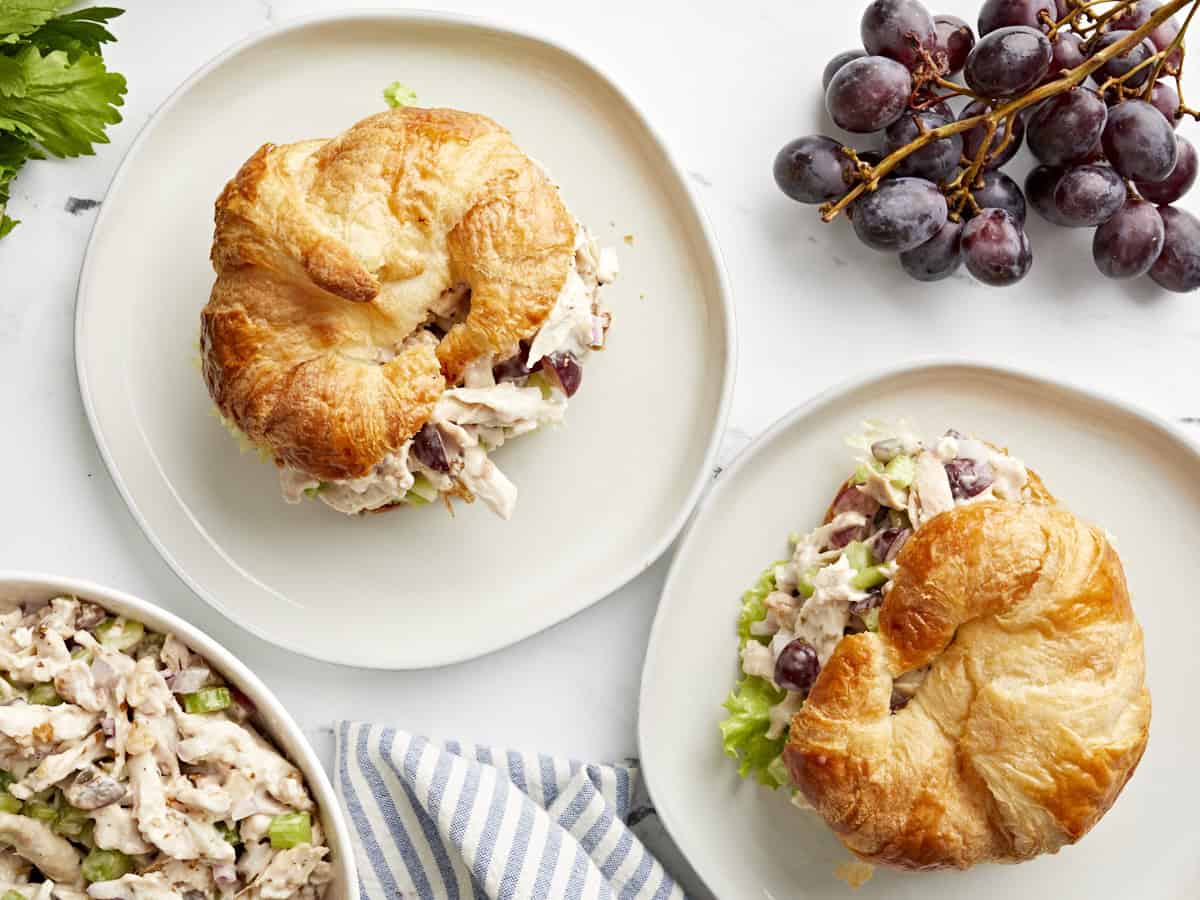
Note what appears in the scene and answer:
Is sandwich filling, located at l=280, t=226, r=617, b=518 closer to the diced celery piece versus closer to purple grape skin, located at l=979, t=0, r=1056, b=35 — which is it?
the diced celery piece

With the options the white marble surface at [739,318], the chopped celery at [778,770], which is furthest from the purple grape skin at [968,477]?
the chopped celery at [778,770]

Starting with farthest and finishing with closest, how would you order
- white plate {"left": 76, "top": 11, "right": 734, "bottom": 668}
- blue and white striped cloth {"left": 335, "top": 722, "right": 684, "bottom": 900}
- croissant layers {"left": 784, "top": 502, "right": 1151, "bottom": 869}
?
white plate {"left": 76, "top": 11, "right": 734, "bottom": 668} < blue and white striped cloth {"left": 335, "top": 722, "right": 684, "bottom": 900} < croissant layers {"left": 784, "top": 502, "right": 1151, "bottom": 869}

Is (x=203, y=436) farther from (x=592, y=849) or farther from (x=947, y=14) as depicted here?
(x=947, y=14)

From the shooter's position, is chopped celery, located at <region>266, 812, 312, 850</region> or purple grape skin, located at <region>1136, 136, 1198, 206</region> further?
purple grape skin, located at <region>1136, 136, 1198, 206</region>

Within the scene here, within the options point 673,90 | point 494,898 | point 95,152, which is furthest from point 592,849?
point 95,152

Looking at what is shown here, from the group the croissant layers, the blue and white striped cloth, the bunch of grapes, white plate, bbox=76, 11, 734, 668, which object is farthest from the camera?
white plate, bbox=76, 11, 734, 668

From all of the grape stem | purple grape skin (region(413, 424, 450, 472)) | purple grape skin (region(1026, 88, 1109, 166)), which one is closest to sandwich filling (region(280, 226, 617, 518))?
purple grape skin (region(413, 424, 450, 472))
